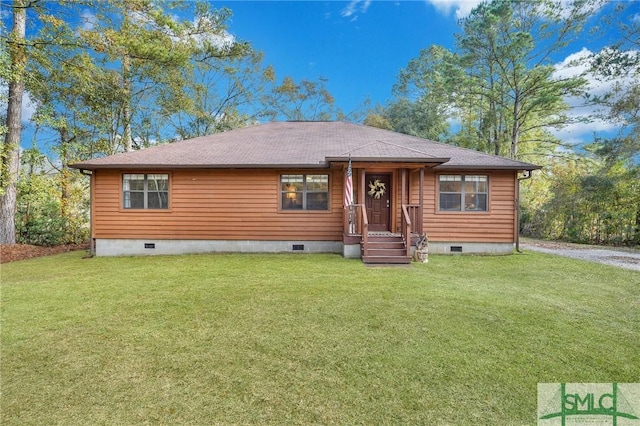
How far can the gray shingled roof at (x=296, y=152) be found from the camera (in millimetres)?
8258

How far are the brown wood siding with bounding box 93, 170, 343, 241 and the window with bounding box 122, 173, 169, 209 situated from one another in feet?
0.56

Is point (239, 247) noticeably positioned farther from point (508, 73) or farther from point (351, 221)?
point (508, 73)

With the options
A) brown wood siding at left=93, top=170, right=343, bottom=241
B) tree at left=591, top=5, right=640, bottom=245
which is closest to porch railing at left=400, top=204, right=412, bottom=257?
brown wood siding at left=93, top=170, right=343, bottom=241

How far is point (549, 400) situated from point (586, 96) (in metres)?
18.0

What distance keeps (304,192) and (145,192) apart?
503cm

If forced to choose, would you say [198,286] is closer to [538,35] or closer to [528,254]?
[528,254]

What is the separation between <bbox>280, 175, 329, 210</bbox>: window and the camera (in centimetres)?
908

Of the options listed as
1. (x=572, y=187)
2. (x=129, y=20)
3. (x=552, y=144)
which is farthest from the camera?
(x=552, y=144)

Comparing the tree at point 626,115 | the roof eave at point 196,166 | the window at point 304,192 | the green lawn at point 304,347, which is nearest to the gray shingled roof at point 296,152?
the roof eave at point 196,166

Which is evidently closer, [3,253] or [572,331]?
[572,331]

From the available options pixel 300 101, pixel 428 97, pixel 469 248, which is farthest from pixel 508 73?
pixel 300 101

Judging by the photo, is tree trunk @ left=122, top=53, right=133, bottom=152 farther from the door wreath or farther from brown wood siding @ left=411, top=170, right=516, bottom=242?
brown wood siding @ left=411, top=170, right=516, bottom=242

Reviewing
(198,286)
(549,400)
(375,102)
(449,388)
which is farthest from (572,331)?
(375,102)

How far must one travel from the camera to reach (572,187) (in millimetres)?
13250
